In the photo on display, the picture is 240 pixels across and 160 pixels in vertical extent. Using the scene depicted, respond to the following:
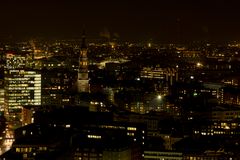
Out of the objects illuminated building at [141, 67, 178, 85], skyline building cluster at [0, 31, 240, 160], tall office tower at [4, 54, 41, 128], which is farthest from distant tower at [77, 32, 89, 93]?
illuminated building at [141, 67, 178, 85]

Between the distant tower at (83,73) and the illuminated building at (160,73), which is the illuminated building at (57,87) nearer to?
the distant tower at (83,73)

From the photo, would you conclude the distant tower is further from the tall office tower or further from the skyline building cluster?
the tall office tower

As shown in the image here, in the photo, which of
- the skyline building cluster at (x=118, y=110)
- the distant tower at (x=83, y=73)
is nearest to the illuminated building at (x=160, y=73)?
Result: the skyline building cluster at (x=118, y=110)

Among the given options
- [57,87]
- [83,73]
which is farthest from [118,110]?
[57,87]

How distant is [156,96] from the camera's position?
117 ft

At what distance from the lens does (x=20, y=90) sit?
34.8 metres

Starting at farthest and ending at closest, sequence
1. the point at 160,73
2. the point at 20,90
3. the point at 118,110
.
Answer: the point at 160,73, the point at 20,90, the point at 118,110

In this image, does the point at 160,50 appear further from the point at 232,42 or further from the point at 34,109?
the point at 34,109

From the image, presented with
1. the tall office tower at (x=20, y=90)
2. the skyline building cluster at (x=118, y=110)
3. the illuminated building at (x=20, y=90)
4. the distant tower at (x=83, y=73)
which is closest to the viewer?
the skyline building cluster at (x=118, y=110)

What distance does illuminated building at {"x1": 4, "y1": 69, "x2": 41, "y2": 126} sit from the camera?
3372 cm

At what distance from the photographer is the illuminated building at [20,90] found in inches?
1328

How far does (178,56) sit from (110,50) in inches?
313

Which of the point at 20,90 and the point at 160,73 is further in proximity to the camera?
the point at 160,73

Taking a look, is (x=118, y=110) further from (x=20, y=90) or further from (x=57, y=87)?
(x=57, y=87)
